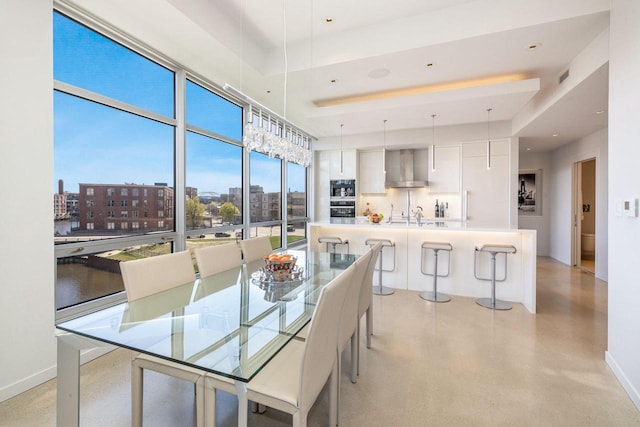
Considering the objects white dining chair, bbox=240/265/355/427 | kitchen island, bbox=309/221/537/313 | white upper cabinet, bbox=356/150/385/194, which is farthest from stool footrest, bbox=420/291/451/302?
white upper cabinet, bbox=356/150/385/194

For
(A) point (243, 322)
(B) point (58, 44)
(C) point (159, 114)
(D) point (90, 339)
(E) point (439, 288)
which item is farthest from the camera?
(E) point (439, 288)

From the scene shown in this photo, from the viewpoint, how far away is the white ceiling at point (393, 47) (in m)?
2.60

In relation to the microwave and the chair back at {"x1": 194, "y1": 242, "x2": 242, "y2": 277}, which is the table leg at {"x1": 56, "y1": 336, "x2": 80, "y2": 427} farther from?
the microwave

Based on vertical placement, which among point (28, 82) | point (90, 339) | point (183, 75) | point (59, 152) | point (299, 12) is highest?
point (299, 12)

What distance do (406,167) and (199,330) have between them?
6.01 m

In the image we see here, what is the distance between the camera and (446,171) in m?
6.00

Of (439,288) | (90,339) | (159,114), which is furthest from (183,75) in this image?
(439,288)

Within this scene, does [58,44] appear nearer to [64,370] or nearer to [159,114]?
[159,114]

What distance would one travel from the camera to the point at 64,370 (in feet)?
4.46

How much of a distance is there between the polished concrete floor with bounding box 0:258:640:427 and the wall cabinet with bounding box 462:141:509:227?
2.77 meters

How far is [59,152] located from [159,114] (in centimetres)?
103

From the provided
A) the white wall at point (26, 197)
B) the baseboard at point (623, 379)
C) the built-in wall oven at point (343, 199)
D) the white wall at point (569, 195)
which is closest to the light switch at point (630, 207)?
the baseboard at point (623, 379)

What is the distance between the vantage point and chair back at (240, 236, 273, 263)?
2.98m

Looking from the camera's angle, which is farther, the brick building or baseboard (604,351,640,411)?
the brick building
